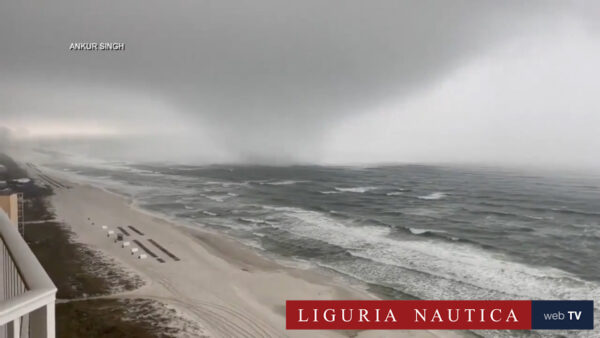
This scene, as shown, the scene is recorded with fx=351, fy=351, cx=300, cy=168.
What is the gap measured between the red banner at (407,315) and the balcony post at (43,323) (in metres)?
5.12

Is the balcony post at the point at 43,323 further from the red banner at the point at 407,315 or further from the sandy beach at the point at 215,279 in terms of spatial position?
the red banner at the point at 407,315

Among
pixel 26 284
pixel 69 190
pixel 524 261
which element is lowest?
pixel 524 261

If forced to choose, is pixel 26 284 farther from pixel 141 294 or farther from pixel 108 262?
pixel 108 262

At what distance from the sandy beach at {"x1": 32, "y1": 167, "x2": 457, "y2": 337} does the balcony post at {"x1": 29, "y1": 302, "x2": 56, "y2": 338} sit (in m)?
4.80

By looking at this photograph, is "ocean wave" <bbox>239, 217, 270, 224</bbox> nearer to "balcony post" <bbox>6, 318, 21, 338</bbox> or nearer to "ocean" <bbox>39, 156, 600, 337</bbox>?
"ocean" <bbox>39, 156, 600, 337</bbox>

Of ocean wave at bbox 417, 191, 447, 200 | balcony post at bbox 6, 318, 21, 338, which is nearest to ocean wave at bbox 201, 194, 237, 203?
ocean wave at bbox 417, 191, 447, 200

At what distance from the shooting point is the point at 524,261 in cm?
998

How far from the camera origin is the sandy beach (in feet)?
18.6

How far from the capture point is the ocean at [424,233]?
8047 mm

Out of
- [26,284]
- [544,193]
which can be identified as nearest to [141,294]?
[26,284]

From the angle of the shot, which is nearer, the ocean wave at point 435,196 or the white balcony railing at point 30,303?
the white balcony railing at point 30,303

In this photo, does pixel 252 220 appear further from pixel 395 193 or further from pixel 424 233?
pixel 395 193

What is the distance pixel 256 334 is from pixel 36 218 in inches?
464

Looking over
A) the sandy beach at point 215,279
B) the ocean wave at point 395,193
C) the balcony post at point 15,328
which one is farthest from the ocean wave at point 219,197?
the balcony post at point 15,328
